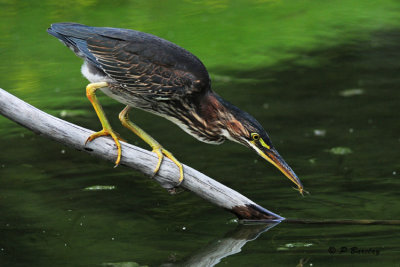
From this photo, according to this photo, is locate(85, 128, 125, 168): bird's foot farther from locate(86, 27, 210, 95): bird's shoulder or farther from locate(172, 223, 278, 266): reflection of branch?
A: locate(172, 223, 278, 266): reflection of branch

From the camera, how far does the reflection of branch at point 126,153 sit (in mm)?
6266

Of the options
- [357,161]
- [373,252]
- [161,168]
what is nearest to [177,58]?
[161,168]

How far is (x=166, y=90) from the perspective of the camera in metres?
6.55

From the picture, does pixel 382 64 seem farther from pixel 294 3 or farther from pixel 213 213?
pixel 213 213

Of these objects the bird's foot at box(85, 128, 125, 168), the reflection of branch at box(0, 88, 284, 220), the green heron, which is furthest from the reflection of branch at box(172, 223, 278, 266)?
the bird's foot at box(85, 128, 125, 168)

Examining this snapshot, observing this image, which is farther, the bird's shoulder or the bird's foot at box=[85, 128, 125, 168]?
the bird's shoulder

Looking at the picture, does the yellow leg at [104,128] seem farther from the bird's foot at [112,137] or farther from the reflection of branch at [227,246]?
the reflection of branch at [227,246]

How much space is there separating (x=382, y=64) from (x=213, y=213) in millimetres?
5858

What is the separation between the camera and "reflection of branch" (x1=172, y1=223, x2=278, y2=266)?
6.24 meters

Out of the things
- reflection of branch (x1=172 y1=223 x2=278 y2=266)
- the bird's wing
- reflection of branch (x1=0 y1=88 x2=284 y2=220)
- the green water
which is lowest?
the green water

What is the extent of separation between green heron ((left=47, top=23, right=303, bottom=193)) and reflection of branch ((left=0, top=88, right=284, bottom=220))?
2.8 inches

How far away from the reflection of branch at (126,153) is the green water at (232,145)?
320mm

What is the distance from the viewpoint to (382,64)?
1223cm

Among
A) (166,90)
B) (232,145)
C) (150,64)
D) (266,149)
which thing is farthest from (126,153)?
(232,145)
